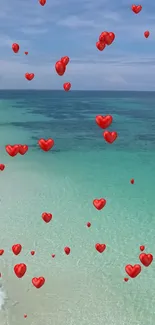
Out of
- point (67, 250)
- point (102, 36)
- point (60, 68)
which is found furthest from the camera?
point (67, 250)

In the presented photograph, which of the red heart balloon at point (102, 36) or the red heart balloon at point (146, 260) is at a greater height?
the red heart balloon at point (102, 36)

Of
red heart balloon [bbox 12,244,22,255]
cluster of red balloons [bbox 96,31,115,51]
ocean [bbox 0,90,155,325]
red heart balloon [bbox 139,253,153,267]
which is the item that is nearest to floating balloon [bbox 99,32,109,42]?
cluster of red balloons [bbox 96,31,115,51]

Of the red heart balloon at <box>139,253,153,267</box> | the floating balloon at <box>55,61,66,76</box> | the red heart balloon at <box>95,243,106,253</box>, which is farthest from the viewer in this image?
the red heart balloon at <box>95,243,106,253</box>

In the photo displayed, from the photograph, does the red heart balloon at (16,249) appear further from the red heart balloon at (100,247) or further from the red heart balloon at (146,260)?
the red heart balloon at (146,260)

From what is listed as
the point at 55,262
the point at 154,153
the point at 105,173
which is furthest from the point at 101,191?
the point at 154,153

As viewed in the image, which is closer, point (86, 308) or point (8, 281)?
point (86, 308)

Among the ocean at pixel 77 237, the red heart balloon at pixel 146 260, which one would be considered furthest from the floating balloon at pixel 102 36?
the ocean at pixel 77 237

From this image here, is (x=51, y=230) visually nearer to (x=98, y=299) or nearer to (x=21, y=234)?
(x=21, y=234)

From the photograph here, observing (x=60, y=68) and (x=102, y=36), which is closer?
(x=60, y=68)

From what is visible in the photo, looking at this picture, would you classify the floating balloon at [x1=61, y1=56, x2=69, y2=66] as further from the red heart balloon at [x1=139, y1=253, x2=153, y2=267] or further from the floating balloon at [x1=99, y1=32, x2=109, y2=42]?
the red heart balloon at [x1=139, y1=253, x2=153, y2=267]

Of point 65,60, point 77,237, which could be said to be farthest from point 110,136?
point 77,237

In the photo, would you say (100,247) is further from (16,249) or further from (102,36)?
(102,36)
